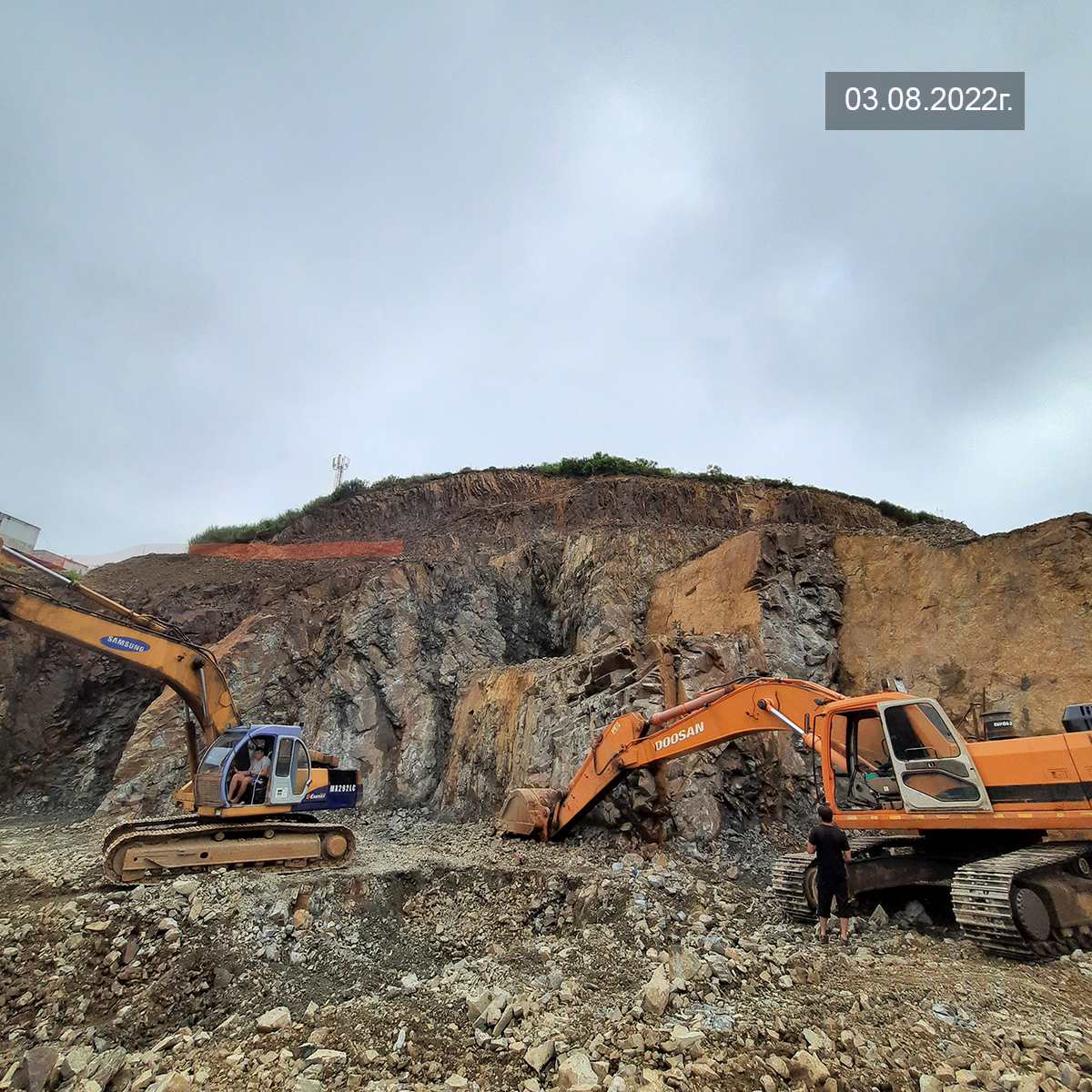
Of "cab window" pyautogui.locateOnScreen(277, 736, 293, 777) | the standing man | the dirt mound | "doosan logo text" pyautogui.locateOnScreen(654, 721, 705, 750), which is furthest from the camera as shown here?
the dirt mound

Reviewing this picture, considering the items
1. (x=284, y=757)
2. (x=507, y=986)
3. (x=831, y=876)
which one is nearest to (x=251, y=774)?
(x=284, y=757)

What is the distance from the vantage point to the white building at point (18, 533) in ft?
38.7

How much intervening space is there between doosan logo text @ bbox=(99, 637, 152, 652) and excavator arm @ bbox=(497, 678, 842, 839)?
23.5 ft

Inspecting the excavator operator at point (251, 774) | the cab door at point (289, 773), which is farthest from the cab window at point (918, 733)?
the excavator operator at point (251, 774)

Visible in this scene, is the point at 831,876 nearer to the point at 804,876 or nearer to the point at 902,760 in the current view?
the point at 804,876

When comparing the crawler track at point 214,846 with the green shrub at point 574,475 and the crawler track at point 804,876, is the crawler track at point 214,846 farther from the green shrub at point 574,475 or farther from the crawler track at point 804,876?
the green shrub at point 574,475

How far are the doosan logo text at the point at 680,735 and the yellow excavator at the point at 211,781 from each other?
4.84 meters

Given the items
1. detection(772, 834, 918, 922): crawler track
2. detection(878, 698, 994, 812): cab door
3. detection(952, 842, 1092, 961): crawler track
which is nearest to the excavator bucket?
detection(772, 834, 918, 922): crawler track

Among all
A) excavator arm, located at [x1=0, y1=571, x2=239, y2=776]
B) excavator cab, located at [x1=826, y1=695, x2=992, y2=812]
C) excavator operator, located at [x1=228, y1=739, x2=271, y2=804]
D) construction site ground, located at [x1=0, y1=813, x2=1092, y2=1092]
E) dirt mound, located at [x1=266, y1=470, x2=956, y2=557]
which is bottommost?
construction site ground, located at [x1=0, y1=813, x2=1092, y2=1092]

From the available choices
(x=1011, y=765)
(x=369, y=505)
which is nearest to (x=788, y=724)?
(x=1011, y=765)

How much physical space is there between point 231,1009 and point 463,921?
96.2 inches

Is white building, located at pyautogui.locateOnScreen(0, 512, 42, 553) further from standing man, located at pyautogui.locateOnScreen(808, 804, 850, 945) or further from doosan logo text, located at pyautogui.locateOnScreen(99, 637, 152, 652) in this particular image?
standing man, located at pyautogui.locateOnScreen(808, 804, 850, 945)

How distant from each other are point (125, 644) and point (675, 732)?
9490 mm

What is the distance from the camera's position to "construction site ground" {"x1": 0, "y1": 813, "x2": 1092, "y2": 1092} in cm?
391
